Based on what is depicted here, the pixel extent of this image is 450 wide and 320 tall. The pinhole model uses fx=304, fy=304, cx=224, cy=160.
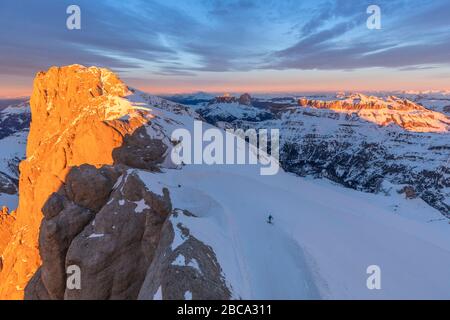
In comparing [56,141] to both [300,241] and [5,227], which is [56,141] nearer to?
[5,227]

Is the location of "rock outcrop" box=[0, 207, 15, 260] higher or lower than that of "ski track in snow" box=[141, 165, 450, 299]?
lower

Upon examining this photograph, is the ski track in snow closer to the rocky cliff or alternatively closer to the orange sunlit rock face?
the rocky cliff

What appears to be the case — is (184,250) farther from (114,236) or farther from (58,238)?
(58,238)

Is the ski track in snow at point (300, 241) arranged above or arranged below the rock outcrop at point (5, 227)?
above

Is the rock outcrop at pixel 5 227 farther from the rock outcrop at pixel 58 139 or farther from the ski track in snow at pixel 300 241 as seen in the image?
the ski track in snow at pixel 300 241

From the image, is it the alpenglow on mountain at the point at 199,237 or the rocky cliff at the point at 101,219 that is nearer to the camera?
the alpenglow on mountain at the point at 199,237

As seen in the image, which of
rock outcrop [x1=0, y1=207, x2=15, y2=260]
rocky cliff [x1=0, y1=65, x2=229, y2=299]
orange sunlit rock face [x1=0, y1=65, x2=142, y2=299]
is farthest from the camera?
rock outcrop [x1=0, y1=207, x2=15, y2=260]

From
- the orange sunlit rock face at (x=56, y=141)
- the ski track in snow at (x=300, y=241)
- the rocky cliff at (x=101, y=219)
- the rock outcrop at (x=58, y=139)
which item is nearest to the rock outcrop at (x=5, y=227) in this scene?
the orange sunlit rock face at (x=56, y=141)

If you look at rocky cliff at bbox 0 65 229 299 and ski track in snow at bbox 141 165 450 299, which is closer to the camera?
ski track in snow at bbox 141 165 450 299

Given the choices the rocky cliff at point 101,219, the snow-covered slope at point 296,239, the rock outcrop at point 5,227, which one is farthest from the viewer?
the rock outcrop at point 5,227

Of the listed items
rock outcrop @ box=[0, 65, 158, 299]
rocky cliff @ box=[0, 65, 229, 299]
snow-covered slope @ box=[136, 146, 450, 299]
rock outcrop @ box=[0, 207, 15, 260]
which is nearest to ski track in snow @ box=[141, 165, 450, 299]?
snow-covered slope @ box=[136, 146, 450, 299]
